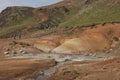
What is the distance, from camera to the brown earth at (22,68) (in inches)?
1590

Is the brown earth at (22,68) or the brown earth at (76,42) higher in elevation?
the brown earth at (76,42)

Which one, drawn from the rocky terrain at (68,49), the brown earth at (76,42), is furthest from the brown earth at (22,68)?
the brown earth at (76,42)

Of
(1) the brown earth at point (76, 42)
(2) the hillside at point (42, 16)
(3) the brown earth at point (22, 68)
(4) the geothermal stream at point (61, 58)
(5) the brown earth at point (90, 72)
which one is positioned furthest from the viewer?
(2) the hillside at point (42, 16)

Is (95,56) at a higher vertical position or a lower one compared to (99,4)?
lower

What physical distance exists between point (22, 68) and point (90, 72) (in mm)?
8546

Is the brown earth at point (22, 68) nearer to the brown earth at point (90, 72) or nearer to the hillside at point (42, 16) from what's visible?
the brown earth at point (90, 72)

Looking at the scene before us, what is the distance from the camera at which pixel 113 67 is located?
39000 millimetres

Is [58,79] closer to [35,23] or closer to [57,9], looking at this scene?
[35,23]

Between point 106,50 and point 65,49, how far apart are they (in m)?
6.27

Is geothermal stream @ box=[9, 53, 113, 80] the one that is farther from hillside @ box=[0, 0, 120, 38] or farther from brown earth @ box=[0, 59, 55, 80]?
hillside @ box=[0, 0, 120, 38]

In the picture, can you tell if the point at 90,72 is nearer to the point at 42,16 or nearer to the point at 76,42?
the point at 76,42

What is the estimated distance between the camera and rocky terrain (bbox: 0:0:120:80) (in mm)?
40156

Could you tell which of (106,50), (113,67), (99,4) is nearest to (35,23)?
(99,4)

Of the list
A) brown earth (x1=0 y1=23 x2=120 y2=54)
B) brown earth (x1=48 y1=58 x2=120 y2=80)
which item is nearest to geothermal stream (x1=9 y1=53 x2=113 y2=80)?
brown earth (x1=48 y1=58 x2=120 y2=80)
